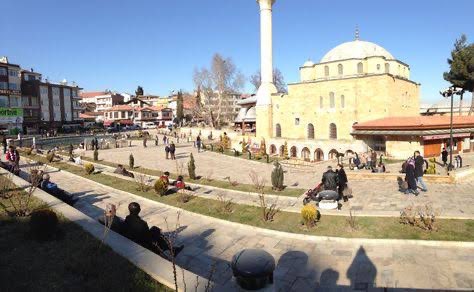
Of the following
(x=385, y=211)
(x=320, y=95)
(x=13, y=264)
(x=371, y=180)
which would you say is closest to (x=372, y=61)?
(x=320, y=95)

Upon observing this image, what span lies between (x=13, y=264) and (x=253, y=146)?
31788 mm

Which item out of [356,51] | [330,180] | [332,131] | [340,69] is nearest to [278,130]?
[332,131]

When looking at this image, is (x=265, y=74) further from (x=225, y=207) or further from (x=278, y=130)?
(x=225, y=207)

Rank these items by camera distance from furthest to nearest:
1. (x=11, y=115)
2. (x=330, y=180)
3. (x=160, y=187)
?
(x=11, y=115) < (x=160, y=187) < (x=330, y=180)

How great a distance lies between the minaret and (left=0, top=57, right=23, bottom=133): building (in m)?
39.8

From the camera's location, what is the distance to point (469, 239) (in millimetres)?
8086

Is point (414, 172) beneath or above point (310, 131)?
beneath

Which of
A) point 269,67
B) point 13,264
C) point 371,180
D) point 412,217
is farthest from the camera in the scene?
point 269,67

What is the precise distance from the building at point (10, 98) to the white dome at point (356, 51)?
4715 centimetres

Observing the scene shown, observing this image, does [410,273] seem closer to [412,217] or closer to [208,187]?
[412,217]

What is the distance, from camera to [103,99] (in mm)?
100562

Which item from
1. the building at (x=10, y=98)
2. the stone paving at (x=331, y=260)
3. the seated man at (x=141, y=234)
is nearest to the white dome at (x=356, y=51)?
→ the stone paving at (x=331, y=260)

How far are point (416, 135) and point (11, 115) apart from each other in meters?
56.4

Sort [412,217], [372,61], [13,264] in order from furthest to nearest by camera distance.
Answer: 1. [372,61]
2. [412,217]
3. [13,264]
